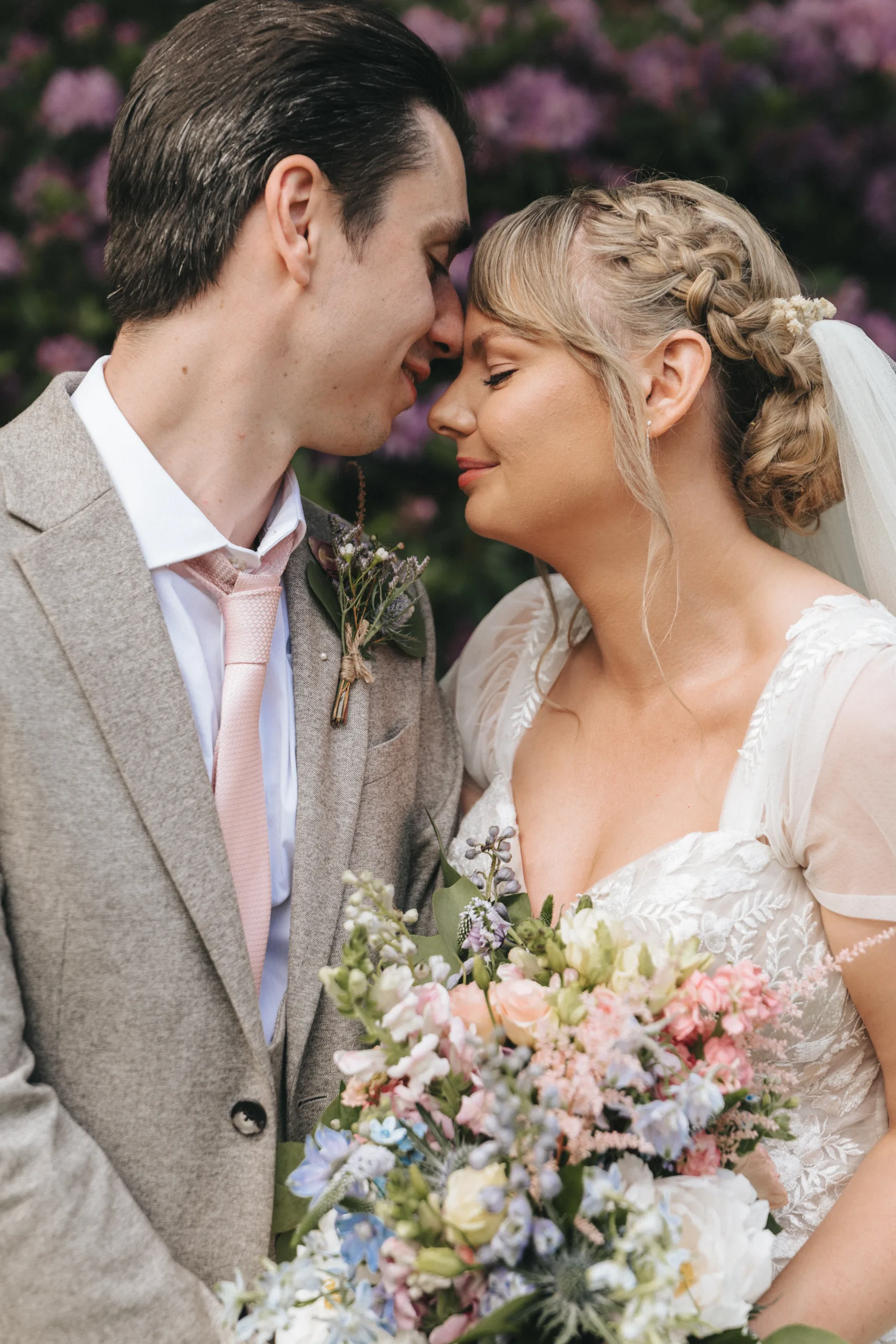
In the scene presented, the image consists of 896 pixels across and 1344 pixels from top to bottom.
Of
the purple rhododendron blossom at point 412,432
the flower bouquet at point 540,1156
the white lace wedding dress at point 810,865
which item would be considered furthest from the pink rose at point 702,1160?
the purple rhododendron blossom at point 412,432

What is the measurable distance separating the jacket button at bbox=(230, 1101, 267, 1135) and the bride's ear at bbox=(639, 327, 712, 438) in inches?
56.6

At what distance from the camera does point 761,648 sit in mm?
2230

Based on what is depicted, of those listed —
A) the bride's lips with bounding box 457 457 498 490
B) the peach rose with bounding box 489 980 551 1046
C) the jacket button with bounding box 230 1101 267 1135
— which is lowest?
the jacket button with bounding box 230 1101 267 1135

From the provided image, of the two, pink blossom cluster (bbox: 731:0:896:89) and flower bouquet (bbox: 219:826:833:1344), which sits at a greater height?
pink blossom cluster (bbox: 731:0:896:89)

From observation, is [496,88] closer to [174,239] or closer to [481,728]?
[174,239]

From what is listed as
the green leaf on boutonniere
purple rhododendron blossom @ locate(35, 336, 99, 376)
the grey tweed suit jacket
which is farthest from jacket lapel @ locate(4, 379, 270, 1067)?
purple rhododendron blossom @ locate(35, 336, 99, 376)

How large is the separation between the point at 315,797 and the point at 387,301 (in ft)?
3.14

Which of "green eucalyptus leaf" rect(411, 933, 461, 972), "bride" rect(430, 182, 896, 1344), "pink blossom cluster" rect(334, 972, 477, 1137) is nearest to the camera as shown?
"pink blossom cluster" rect(334, 972, 477, 1137)

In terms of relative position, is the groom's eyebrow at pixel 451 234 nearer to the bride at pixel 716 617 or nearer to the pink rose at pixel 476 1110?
the bride at pixel 716 617

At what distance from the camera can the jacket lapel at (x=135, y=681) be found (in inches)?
71.2

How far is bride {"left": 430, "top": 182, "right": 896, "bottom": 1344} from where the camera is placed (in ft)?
6.45

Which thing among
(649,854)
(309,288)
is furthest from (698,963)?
(309,288)

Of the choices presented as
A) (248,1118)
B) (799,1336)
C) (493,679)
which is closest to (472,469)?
(493,679)

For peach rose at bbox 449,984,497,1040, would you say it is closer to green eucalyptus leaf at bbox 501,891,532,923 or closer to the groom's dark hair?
green eucalyptus leaf at bbox 501,891,532,923
